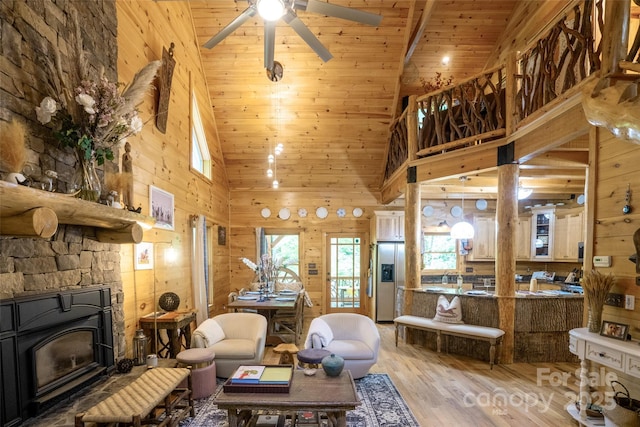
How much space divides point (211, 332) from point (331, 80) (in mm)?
4579

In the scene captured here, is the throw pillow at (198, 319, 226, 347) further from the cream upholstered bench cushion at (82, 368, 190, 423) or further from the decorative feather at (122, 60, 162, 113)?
the decorative feather at (122, 60, 162, 113)

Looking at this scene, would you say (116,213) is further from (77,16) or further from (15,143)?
(77,16)

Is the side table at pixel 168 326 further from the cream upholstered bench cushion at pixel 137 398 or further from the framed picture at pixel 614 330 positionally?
the framed picture at pixel 614 330

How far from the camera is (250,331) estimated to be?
4.17 m

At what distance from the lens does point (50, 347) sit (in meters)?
2.39

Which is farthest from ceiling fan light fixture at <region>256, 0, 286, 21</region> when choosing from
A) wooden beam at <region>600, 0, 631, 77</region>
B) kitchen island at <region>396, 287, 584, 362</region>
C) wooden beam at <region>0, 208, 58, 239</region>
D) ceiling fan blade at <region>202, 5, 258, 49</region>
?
kitchen island at <region>396, 287, 584, 362</region>

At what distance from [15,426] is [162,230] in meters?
2.43

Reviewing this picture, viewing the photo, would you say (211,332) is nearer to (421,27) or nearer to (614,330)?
(614,330)

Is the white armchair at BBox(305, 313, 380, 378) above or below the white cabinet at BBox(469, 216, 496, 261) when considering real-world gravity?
below

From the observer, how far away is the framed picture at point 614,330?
2586 millimetres

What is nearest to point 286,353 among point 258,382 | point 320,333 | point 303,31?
point 320,333

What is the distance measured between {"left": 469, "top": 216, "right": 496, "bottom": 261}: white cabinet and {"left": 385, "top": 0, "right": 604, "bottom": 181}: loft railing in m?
2.57

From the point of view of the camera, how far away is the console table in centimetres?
236

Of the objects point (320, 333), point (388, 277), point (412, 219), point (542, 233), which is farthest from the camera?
point (542, 233)
